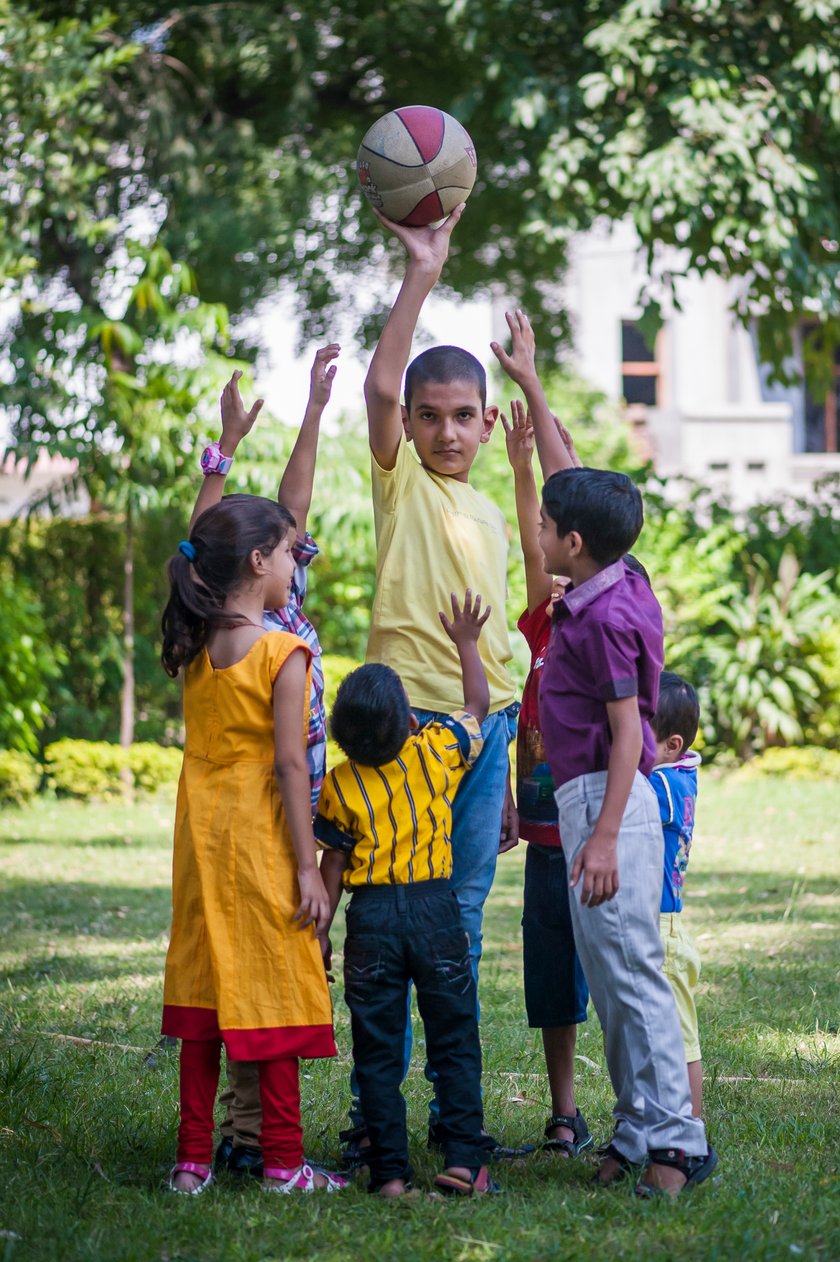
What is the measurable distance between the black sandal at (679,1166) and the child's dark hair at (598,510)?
1.24 m

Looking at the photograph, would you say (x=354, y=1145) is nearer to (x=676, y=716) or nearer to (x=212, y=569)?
(x=676, y=716)

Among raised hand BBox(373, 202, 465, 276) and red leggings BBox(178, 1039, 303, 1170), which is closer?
red leggings BBox(178, 1039, 303, 1170)

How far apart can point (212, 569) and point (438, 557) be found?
1.93 ft

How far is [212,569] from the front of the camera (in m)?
3.09

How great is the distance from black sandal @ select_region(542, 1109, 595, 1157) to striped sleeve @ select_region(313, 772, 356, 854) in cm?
92

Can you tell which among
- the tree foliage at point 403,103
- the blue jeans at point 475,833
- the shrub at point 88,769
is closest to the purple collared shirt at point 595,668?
the blue jeans at point 475,833

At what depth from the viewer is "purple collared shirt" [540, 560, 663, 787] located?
2.90m

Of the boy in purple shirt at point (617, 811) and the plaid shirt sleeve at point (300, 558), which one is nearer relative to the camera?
the boy in purple shirt at point (617, 811)

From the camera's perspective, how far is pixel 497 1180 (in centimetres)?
A: 310

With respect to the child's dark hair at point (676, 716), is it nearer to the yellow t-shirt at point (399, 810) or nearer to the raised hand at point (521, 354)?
the yellow t-shirt at point (399, 810)

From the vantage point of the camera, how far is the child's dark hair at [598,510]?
2994mm

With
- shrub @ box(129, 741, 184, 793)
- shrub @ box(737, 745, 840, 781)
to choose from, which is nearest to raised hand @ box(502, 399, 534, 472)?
shrub @ box(129, 741, 184, 793)

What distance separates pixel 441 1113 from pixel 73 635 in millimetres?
9881

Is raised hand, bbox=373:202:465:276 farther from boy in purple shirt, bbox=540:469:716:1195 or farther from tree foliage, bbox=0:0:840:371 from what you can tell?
tree foliage, bbox=0:0:840:371
